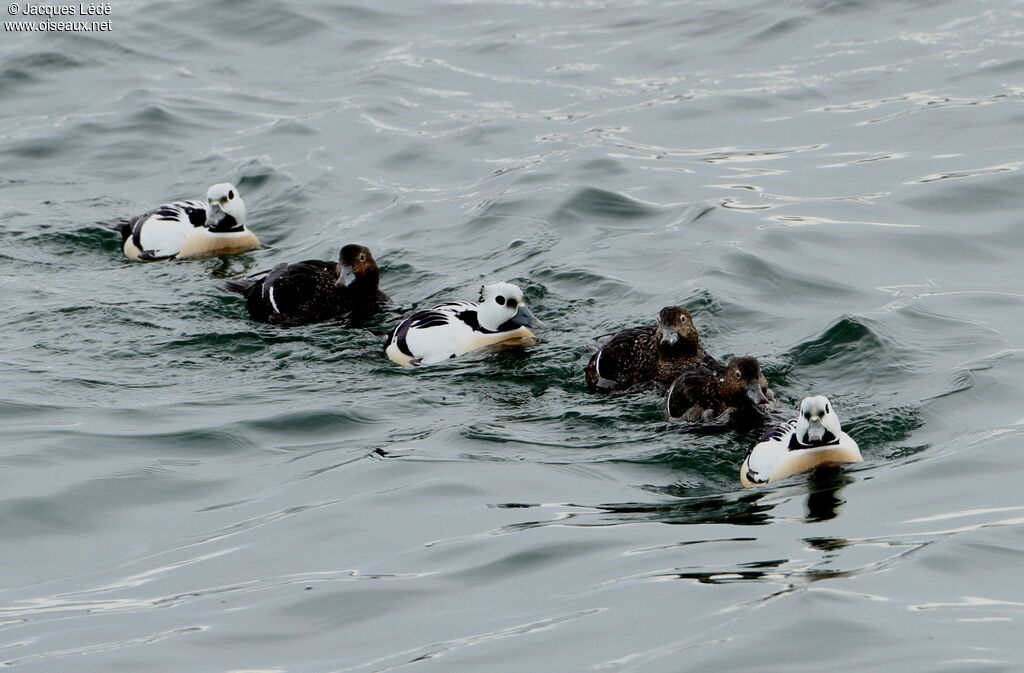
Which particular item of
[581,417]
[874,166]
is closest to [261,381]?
[581,417]

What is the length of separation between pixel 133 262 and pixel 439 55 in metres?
8.29

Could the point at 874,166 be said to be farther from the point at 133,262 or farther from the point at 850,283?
the point at 133,262

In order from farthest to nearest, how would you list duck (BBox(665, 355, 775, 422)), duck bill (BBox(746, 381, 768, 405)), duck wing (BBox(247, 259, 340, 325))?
duck wing (BBox(247, 259, 340, 325)), duck (BBox(665, 355, 775, 422)), duck bill (BBox(746, 381, 768, 405))

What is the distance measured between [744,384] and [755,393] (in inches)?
5.8

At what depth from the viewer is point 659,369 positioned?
1083cm

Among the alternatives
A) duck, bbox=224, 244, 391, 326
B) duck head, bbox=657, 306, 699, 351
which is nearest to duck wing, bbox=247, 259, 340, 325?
duck, bbox=224, 244, 391, 326

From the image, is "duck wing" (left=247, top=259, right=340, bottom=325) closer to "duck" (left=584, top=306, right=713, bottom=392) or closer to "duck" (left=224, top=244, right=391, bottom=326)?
"duck" (left=224, top=244, right=391, bottom=326)

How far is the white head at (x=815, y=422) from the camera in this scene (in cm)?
867

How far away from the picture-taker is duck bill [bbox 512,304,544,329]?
11.9 metres

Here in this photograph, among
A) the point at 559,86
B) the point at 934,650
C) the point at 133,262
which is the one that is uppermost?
the point at 559,86

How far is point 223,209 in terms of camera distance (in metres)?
15.1

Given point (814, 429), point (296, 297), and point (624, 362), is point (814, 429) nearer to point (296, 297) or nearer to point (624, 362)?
point (624, 362)

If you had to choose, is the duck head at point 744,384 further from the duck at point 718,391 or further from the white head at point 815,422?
the white head at point 815,422

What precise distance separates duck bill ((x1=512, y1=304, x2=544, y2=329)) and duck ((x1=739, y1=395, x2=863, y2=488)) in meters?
3.12
